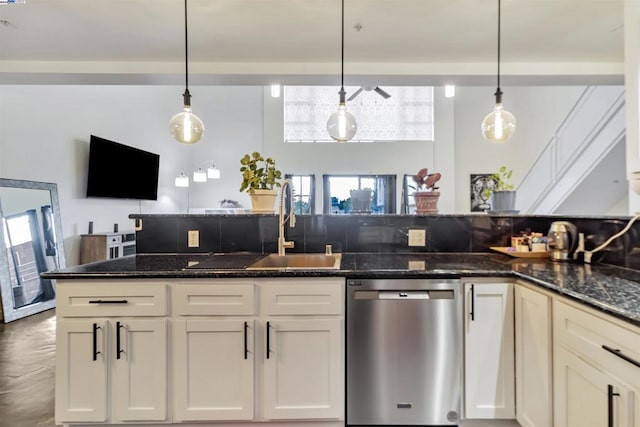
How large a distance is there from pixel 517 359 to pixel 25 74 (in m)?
4.23

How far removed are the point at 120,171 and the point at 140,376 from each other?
170 inches

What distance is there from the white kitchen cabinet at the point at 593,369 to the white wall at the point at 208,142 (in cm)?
493

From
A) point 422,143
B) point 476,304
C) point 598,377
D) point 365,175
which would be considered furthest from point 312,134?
point 598,377

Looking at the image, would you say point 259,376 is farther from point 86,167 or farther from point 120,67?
point 86,167

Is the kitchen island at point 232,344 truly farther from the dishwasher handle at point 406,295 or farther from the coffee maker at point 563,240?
the coffee maker at point 563,240

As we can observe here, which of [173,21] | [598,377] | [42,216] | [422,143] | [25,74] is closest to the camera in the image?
[598,377]

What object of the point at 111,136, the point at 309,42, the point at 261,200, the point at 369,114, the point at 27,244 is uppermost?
the point at 369,114

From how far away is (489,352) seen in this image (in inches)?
63.8

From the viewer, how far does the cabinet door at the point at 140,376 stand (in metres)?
1.60

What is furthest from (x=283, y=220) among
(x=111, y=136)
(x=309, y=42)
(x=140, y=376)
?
(x=111, y=136)

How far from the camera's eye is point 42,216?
3.73 metres

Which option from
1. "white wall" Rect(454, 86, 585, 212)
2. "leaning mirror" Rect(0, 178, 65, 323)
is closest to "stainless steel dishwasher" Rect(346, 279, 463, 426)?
"leaning mirror" Rect(0, 178, 65, 323)

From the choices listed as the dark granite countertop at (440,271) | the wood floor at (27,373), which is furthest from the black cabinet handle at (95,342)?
the wood floor at (27,373)

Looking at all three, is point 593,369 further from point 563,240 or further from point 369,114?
point 369,114
